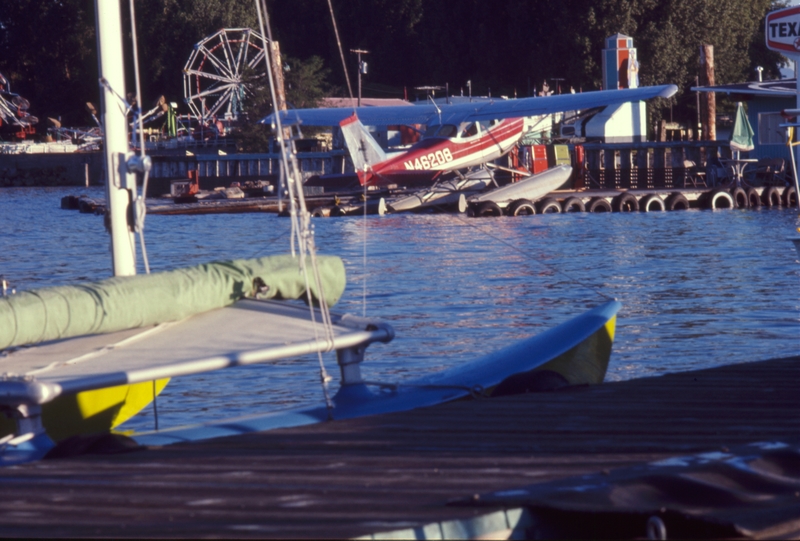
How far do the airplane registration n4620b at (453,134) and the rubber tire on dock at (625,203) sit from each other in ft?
8.03

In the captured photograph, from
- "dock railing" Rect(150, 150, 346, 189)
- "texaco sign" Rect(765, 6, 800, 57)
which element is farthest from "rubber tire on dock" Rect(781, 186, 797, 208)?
"texaco sign" Rect(765, 6, 800, 57)

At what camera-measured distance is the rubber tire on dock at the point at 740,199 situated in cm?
2856

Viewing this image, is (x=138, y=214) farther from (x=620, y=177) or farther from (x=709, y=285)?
(x=620, y=177)

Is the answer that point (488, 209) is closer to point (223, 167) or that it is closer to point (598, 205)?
point (598, 205)

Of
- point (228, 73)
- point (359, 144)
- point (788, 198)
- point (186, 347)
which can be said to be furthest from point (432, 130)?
point (228, 73)

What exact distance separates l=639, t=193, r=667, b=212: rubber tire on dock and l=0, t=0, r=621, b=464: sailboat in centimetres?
2235

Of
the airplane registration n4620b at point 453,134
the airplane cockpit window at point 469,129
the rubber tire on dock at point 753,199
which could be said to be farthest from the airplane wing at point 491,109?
the rubber tire on dock at point 753,199

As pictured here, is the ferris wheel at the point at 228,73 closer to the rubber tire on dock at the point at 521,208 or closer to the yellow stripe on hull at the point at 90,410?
the rubber tire on dock at the point at 521,208

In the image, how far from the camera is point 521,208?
26625 mm

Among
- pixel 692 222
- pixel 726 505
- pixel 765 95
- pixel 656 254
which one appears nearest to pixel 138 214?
pixel 726 505

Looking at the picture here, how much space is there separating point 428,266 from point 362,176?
10.9 m

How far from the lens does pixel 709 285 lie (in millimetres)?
14227

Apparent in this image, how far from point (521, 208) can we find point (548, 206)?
0.98m

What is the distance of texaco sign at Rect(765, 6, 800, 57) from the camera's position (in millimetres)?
8023
